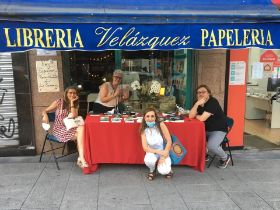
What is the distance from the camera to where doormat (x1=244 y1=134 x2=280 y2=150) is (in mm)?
5926

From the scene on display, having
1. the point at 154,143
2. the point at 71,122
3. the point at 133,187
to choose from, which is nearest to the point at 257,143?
the point at 154,143

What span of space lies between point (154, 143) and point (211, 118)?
1.01 metres

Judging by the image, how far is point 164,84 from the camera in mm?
5980

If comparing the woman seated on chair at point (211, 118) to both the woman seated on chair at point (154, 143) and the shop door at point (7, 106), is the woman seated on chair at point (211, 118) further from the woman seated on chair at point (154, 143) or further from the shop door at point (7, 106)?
the shop door at point (7, 106)

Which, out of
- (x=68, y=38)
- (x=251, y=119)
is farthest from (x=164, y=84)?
(x=251, y=119)

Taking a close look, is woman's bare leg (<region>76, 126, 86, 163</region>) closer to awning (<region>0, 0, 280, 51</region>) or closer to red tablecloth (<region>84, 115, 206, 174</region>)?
red tablecloth (<region>84, 115, 206, 174</region>)

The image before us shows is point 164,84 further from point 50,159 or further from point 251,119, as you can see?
point 251,119

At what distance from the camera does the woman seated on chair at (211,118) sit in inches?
182

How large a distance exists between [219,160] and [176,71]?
1.88 metres

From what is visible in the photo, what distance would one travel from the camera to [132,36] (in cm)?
386

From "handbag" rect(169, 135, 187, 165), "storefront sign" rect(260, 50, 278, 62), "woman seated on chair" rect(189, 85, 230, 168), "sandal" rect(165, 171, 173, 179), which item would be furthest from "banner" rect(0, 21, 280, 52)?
"storefront sign" rect(260, 50, 278, 62)

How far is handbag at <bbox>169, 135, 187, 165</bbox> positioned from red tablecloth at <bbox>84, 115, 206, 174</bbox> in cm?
5

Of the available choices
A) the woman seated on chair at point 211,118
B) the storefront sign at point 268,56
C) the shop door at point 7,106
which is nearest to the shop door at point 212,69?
the woman seated on chair at point 211,118

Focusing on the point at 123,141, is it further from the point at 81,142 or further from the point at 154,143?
the point at 81,142
